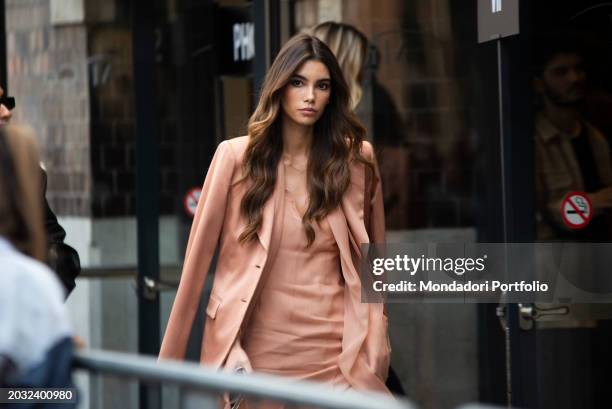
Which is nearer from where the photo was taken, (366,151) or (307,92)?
(307,92)

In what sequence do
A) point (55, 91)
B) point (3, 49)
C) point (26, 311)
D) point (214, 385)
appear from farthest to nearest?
point (55, 91), point (3, 49), point (26, 311), point (214, 385)

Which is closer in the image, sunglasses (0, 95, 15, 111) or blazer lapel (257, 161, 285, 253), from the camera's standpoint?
blazer lapel (257, 161, 285, 253)

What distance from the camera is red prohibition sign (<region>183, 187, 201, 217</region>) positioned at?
25.0ft

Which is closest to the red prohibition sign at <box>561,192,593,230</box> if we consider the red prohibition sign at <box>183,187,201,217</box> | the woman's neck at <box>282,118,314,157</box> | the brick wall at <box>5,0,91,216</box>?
the woman's neck at <box>282,118,314,157</box>

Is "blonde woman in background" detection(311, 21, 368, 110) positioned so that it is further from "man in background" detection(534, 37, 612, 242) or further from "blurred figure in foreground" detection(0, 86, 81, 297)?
"blurred figure in foreground" detection(0, 86, 81, 297)

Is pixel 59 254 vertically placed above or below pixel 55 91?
below

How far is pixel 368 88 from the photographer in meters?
6.87

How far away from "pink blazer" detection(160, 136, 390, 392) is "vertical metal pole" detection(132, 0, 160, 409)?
9.11 ft

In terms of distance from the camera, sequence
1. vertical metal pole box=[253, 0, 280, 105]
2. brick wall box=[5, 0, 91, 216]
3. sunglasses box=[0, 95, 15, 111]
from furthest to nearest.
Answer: brick wall box=[5, 0, 91, 216], vertical metal pole box=[253, 0, 280, 105], sunglasses box=[0, 95, 15, 111]

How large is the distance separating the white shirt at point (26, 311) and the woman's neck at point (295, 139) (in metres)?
1.81

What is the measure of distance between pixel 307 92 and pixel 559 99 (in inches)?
67.4

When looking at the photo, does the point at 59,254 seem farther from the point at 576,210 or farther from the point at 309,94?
the point at 576,210

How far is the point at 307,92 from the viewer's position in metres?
4.66

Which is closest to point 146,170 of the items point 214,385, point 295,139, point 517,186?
point 517,186
